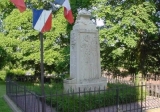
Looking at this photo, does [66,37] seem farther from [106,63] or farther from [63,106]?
[63,106]

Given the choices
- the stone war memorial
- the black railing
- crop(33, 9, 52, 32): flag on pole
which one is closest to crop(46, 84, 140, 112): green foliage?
the black railing

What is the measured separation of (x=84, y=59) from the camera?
26.1ft

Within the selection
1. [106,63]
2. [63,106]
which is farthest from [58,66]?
[63,106]

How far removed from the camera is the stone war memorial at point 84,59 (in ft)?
25.6

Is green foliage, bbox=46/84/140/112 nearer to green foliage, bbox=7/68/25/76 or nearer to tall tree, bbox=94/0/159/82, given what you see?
tall tree, bbox=94/0/159/82

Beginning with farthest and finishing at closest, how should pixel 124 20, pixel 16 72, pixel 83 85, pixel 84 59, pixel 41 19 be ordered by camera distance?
pixel 16 72 < pixel 124 20 < pixel 84 59 < pixel 83 85 < pixel 41 19

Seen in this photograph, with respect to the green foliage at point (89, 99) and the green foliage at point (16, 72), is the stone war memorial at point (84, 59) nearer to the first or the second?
the green foliage at point (89, 99)

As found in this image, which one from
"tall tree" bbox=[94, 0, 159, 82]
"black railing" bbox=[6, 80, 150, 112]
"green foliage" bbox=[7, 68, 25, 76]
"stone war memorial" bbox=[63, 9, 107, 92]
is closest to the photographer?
"black railing" bbox=[6, 80, 150, 112]

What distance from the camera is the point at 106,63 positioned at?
52.1 feet

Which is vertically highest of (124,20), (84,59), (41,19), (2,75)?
(124,20)

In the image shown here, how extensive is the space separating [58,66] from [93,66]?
21.3 ft

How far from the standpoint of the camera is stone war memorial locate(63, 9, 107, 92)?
7805mm

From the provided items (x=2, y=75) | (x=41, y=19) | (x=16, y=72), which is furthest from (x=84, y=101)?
(x=2, y=75)

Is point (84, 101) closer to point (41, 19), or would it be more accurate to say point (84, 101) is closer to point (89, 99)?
point (89, 99)
